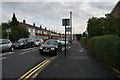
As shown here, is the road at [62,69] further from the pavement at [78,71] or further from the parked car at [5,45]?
the parked car at [5,45]

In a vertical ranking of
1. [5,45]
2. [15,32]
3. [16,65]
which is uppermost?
[15,32]

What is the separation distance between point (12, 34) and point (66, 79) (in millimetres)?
37265

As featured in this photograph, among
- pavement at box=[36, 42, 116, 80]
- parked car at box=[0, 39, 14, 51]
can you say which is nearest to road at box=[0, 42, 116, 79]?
pavement at box=[36, 42, 116, 80]

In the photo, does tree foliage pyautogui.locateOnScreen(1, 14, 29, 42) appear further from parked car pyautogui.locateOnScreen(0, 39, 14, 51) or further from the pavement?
the pavement

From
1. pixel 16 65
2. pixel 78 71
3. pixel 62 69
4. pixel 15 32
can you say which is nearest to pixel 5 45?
pixel 16 65

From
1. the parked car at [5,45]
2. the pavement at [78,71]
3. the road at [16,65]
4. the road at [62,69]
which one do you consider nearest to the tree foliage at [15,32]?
the parked car at [5,45]

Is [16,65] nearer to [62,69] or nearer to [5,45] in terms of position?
[62,69]

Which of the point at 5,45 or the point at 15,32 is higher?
the point at 15,32

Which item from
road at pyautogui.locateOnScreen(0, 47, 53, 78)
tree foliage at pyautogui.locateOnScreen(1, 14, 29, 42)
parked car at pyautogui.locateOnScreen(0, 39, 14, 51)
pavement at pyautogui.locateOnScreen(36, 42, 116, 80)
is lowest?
road at pyautogui.locateOnScreen(0, 47, 53, 78)

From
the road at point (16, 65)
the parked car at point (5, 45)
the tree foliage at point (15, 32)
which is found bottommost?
the road at point (16, 65)

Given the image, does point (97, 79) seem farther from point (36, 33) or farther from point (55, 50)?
point (36, 33)

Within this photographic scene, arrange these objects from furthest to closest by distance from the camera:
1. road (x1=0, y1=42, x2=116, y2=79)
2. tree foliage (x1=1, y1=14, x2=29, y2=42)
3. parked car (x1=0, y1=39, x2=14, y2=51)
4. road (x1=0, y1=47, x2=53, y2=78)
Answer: tree foliage (x1=1, y1=14, x2=29, y2=42)
parked car (x1=0, y1=39, x2=14, y2=51)
road (x1=0, y1=47, x2=53, y2=78)
road (x1=0, y1=42, x2=116, y2=79)

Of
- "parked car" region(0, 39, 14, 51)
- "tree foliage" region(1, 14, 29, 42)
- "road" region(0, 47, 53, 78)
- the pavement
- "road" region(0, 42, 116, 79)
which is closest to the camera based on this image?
the pavement

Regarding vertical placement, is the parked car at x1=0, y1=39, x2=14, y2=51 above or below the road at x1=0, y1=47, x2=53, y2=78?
above
